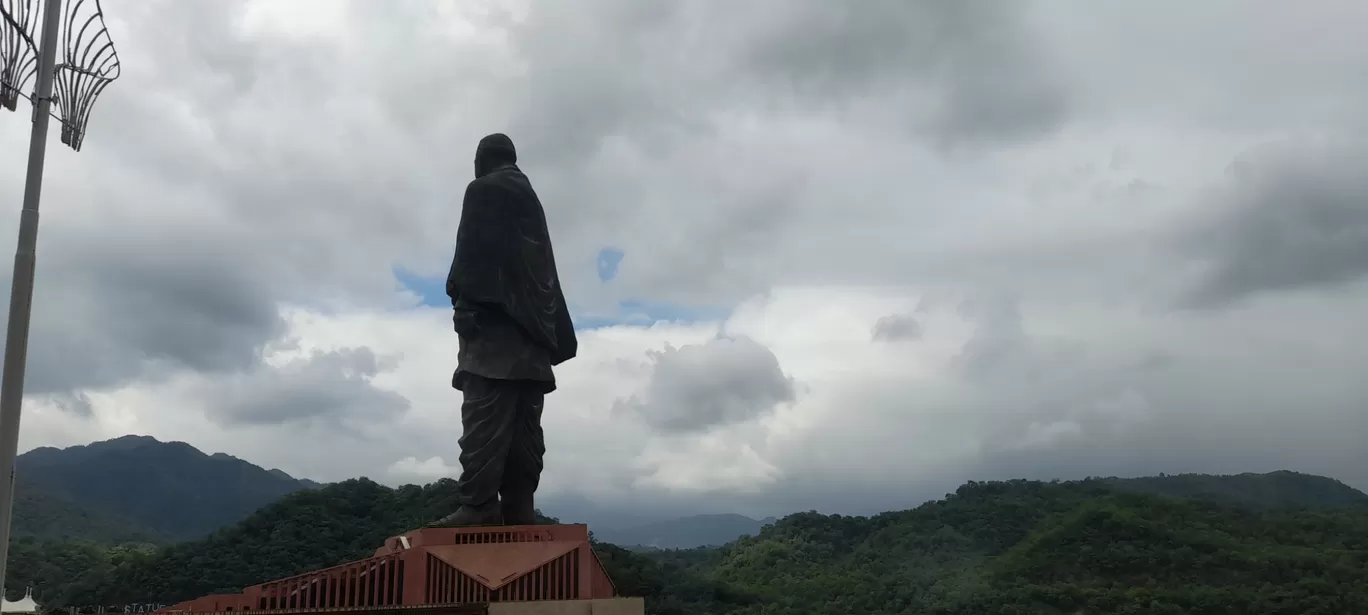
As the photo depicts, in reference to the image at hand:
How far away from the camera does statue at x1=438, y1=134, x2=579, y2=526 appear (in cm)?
1056

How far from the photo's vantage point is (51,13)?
5.30 m

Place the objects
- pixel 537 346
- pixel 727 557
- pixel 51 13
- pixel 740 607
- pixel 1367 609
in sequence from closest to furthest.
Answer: pixel 51 13, pixel 537 346, pixel 1367 609, pixel 740 607, pixel 727 557

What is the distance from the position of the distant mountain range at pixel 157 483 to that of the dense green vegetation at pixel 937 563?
36.4 meters

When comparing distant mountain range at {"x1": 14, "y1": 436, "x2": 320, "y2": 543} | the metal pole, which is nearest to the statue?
the metal pole

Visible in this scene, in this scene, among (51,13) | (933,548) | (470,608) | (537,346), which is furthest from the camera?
(933,548)

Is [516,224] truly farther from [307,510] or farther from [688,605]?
[307,510]

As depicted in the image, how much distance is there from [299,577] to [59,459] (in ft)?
366

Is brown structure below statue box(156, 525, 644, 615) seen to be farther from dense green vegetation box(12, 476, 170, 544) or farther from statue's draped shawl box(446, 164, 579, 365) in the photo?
dense green vegetation box(12, 476, 170, 544)

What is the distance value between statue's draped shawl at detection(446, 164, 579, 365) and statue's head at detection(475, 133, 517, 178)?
35cm

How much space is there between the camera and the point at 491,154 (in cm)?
1175

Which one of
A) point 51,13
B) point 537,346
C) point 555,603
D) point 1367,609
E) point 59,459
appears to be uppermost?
point 59,459

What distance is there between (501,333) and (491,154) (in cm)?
244

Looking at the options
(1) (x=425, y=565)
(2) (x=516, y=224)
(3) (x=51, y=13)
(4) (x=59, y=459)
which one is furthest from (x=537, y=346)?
(4) (x=59, y=459)

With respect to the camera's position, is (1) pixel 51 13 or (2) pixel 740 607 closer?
(1) pixel 51 13
